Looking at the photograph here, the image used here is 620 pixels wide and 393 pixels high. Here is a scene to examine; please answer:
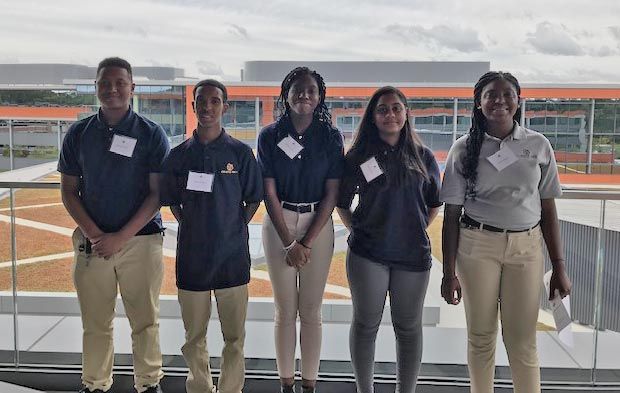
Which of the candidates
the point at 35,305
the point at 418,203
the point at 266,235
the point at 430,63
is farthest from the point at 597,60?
the point at 35,305

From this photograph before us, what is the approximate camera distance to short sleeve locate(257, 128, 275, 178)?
2.04 m

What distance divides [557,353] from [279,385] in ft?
4.60

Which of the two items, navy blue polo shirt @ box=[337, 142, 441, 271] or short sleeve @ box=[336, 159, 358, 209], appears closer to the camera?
navy blue polo shirt @ box=[337, 142, 441, 271]

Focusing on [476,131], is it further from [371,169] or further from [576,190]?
[576,190]

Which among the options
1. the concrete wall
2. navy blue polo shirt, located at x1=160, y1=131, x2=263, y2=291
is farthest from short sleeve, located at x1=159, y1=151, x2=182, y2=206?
the concrete wall

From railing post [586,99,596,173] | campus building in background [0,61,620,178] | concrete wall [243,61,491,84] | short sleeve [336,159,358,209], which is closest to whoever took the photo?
short sleeve [336,159,358,209]

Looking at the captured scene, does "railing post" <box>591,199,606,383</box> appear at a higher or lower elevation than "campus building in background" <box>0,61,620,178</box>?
lower

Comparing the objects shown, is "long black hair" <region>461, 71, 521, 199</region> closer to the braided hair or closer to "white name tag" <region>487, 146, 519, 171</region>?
"white name tag" <region>487, 146, 519, 171</region>

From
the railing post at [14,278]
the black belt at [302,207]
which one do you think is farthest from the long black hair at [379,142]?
the railing post at [14,278]

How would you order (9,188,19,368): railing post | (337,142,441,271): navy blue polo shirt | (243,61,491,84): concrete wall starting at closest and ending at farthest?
(337,142,441,271): navy blue polo shirt, (9,188,19,368): railing post, (243,61,491,84): concrete wall

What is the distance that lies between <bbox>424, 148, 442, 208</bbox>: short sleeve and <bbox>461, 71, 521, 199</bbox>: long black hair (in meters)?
0.13

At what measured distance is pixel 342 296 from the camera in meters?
2.53

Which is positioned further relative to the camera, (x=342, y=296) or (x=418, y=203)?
(x=342, y=296)

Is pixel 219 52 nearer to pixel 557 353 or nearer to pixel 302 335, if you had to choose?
pixel 302 335
